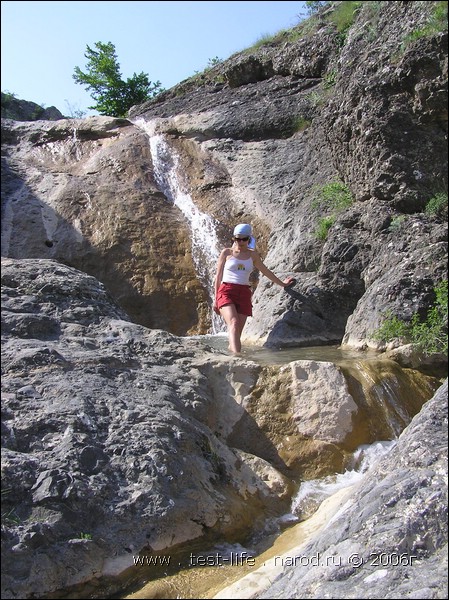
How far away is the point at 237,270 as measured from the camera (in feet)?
21.4

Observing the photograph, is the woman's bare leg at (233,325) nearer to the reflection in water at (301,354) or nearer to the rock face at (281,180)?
the reflection in water at (301,354)

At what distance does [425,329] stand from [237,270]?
1.97m

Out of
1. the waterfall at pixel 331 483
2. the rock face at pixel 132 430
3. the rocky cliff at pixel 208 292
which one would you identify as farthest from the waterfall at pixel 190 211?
the waterfall at pixel 331 483

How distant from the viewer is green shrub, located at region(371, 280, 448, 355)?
5320mm

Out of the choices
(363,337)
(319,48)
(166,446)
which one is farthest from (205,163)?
(166,446)

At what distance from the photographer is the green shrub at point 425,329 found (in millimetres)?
5320

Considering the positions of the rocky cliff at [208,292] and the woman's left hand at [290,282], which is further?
the woman's left hand at [290,282]

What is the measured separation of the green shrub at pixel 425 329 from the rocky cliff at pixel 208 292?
141 mm

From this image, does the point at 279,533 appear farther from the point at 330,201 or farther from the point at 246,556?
the point at 330,201

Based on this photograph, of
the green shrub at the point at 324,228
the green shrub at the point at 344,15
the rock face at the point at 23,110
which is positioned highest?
the rock face at the point at 23,110

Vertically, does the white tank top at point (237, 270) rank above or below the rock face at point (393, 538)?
above

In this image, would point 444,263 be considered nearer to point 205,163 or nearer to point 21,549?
point 21,549

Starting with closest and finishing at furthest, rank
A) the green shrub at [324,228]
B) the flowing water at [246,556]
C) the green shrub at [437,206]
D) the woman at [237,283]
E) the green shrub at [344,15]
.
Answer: the flowing water at [246,556] → the woman at [237,283] → the green shrub at [437,206] → the green shrub at [324,228] → the green shrub at [344,15]

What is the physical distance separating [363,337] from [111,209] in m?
5.62
